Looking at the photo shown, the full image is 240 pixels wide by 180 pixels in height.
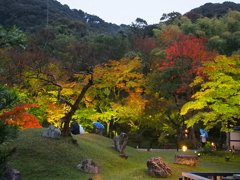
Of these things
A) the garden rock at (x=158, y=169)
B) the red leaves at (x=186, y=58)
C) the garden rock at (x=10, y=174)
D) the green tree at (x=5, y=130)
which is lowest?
the garden rock at (x=158, y=169)

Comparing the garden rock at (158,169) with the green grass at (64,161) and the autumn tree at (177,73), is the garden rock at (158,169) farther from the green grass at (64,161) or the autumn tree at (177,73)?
the autumn tree at (177,73)

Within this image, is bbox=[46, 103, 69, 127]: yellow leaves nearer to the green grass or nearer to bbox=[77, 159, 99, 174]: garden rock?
the green grass

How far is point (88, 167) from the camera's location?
9.67m

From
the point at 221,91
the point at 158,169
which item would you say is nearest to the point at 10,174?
the point at 158,169

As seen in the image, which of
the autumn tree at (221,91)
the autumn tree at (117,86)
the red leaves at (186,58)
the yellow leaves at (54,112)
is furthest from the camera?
the autumn tree at (117,86)

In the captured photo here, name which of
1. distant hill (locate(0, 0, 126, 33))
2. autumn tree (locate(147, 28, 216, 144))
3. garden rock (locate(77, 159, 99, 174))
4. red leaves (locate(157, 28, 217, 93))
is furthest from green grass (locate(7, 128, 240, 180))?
distant hill (locate(0, 0, 126, 33))

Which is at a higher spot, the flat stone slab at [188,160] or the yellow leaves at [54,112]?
the yellow leaves at [54,112]

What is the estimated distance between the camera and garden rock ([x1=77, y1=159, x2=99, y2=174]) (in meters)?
9.63

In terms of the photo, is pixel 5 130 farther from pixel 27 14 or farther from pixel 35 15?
pixel 35 15

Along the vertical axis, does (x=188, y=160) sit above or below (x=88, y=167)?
below

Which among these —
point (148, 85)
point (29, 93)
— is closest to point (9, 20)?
point (29, 93)

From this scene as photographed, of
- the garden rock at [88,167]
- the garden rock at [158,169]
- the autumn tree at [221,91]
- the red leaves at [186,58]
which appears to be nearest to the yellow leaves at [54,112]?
the red leaves at [186,58]

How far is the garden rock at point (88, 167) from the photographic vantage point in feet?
31.6

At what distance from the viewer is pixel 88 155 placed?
440 inches
